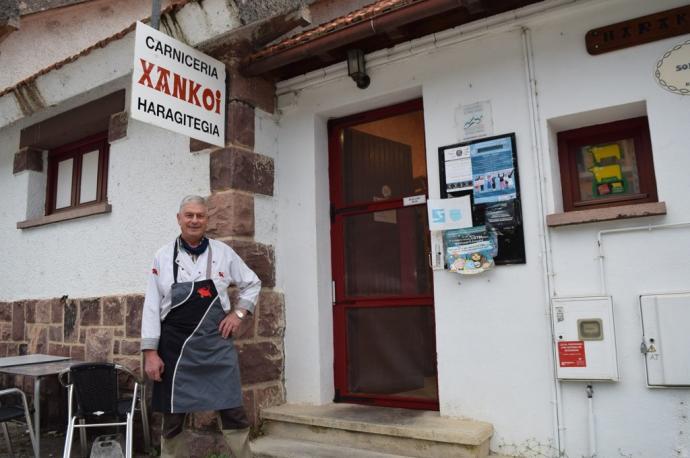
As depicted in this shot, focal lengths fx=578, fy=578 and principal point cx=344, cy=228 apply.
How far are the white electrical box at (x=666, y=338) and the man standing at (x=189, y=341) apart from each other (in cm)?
250

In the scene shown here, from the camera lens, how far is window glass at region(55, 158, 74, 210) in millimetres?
6726

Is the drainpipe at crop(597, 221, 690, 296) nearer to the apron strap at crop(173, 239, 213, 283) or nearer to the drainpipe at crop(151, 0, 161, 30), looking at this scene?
the apron strap at crop(173, 239, 213, 283)

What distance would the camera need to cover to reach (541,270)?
3.88 meters

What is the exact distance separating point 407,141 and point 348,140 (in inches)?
23.8

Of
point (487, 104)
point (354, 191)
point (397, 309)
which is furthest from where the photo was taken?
point (354, 191)

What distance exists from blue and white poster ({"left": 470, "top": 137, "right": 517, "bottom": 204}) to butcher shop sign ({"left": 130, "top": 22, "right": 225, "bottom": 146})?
204cm

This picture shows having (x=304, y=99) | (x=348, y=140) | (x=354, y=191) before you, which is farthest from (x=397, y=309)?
(x=304, y=99)

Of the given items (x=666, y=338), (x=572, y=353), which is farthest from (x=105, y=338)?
(x=666, y=338)

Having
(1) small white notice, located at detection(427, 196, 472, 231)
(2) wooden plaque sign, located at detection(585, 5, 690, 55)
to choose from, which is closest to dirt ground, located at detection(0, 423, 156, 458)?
(1) small white notice, located at detection(427, 196, 472, 231)

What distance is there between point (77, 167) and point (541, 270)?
17.4 feet

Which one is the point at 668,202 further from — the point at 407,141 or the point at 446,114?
the point at 407,141

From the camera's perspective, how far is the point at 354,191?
17.0ft

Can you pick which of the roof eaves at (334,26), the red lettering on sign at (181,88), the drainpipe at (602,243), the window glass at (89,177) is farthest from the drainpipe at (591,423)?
the window glass at (89,177)

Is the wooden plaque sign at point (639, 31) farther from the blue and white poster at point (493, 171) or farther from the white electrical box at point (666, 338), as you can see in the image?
the white electrical box at point (666, 338)
